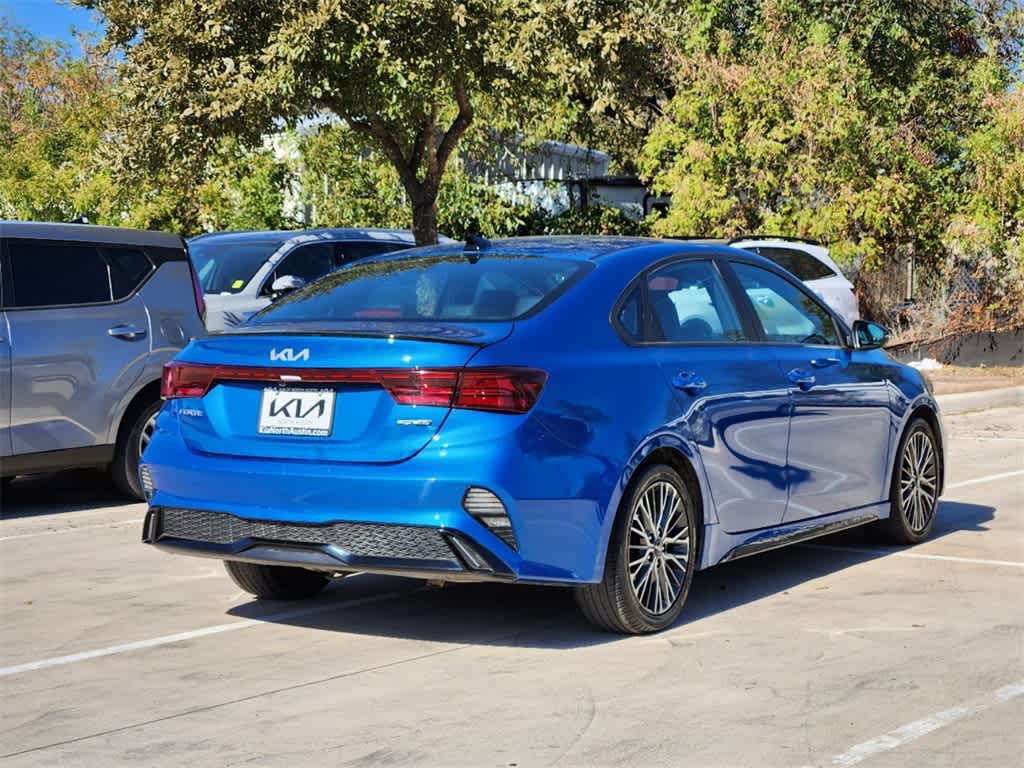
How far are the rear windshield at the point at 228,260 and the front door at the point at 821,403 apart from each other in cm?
832

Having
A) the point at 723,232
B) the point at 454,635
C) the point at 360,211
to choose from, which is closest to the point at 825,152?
the point at 723,232

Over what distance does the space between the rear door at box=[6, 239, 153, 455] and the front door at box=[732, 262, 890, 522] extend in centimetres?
483

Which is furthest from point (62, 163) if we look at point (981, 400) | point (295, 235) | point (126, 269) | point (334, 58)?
point (126, 269)

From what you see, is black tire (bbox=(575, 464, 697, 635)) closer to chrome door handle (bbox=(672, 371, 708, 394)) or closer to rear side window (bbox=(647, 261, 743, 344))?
chrome door handle (bbox=(672, 371, 708, 394))

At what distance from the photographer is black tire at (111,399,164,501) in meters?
11.2

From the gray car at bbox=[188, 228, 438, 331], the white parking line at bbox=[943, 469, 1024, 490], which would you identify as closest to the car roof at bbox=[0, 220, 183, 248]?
the gray car at bbox=[188, 228, 438, 331]

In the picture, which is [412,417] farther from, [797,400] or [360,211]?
[360,211]

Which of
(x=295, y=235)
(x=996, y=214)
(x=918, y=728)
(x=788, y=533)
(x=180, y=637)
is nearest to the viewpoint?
(x=918, y=728)

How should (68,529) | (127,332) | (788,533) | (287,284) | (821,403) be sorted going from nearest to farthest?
(788,533), (821,403), (68,529), (127,332), (287,284)

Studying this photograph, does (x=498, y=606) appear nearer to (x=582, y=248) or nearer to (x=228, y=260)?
(x=582, y=248)

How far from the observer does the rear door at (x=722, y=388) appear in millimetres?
7039

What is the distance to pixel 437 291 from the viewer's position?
712 cm

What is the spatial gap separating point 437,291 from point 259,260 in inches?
358

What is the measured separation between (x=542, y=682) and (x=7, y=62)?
40693mm
